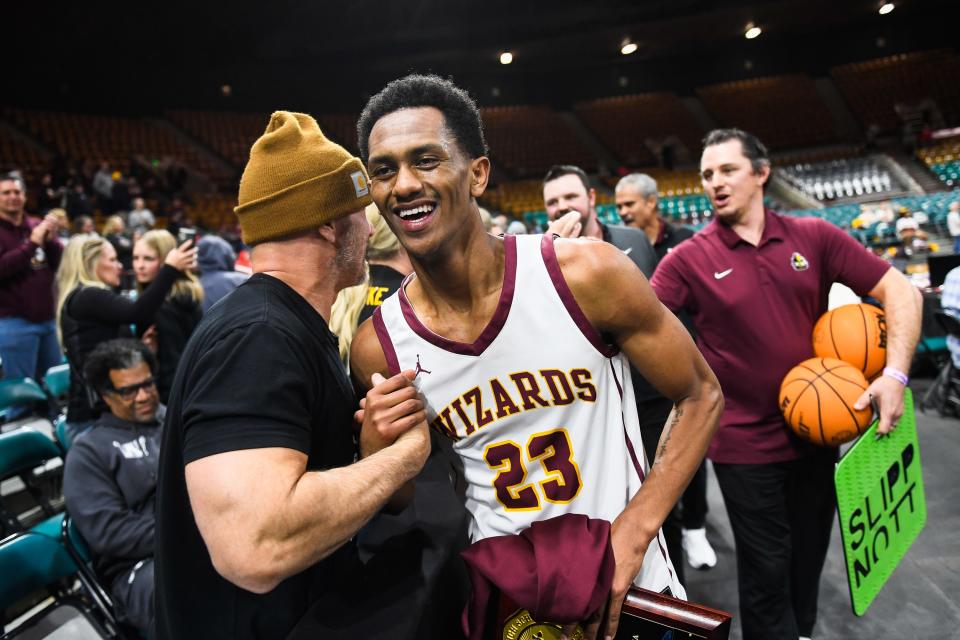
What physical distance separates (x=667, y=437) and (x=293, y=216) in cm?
106

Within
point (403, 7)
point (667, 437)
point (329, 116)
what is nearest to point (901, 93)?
point (403, 7)

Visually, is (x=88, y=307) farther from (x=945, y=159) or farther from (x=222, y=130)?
(x=945, y=159)

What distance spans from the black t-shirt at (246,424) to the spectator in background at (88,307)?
2515mm

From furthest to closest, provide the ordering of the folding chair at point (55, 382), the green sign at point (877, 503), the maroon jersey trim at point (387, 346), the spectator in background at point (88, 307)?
the folding chair at point (55, 382) → the spectator in background at point (88, 307) → the green sign at point (877, 503) → the maroon jersey trim at point (387, 346)

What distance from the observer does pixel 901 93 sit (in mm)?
20297

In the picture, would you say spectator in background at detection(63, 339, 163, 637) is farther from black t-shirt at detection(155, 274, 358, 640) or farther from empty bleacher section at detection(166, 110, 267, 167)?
empty bleacher section at detection(166, 110, 267, 167)

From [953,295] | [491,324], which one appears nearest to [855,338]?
[491,324]

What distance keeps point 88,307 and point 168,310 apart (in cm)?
43

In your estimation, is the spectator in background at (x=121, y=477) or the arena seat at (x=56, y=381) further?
the arena seat at (x=56, y=381)

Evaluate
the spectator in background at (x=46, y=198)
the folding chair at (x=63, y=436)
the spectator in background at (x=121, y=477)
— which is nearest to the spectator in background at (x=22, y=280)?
the folding chair at (x=63, y=436)

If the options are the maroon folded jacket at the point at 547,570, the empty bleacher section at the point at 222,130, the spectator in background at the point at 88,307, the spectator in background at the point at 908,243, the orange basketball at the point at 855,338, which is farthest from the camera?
the empty bleacher section at the point at 222,130

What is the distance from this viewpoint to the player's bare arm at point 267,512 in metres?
0.95

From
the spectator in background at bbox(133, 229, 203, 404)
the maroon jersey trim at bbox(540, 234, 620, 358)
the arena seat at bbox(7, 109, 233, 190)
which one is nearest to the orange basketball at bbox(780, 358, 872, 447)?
the maroon jersey trim at bbox(540, 234, 620, 358)

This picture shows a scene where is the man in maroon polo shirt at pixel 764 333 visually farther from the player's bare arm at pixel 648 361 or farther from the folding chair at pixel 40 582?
the folding chair at pixel 40 582
